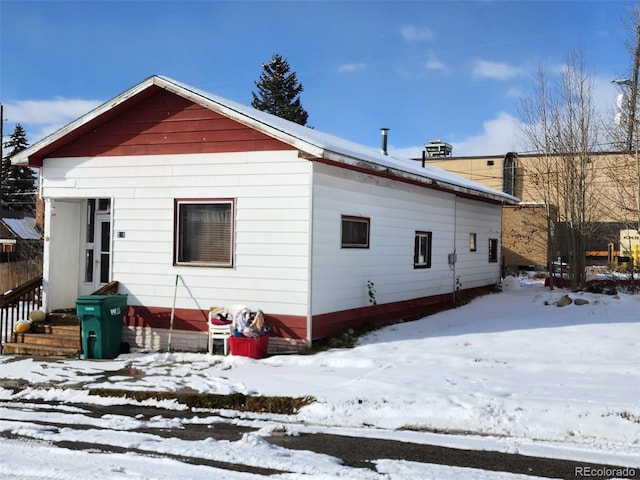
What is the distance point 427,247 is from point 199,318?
6.54 meters

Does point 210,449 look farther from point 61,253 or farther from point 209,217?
point 61,253

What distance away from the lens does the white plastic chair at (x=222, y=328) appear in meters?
10.2

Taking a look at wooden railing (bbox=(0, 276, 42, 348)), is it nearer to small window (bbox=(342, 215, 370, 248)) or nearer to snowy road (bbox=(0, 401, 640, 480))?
snowy road (bbox=(0, 401, 640, 480))

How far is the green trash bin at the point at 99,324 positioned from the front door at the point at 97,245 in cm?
204

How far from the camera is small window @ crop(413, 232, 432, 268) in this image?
14389mm

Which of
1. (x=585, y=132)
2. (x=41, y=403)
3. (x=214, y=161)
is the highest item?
(x=585, y=132)

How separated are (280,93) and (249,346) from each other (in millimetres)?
34999

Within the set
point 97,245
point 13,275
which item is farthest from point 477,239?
point 13,275

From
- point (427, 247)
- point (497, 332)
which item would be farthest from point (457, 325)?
point (427, 247)

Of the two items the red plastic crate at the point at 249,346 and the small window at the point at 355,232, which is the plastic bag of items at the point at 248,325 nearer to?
the red plastic crate at the point at 249,346

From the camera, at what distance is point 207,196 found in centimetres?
1080

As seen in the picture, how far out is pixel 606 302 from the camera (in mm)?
15211

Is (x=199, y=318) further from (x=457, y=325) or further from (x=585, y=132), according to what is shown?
(x=585, y=132)

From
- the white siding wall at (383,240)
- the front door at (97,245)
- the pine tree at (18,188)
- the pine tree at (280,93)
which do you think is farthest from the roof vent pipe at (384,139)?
the pine tree at (18,188)
